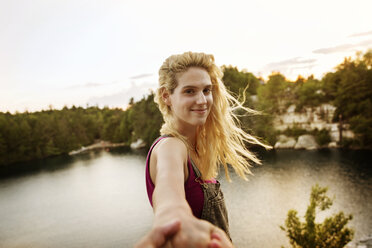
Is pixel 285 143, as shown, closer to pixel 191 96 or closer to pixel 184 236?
pixel 191 96

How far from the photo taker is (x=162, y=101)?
1.73m

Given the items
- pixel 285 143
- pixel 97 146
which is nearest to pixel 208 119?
pixel 285 143

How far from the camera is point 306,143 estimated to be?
33188 millimetres

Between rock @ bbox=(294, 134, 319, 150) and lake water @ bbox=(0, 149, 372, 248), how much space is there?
2.43 m

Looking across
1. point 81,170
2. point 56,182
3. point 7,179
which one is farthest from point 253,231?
point 7,179

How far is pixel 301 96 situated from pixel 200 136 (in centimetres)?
4045

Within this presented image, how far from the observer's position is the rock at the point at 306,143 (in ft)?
107

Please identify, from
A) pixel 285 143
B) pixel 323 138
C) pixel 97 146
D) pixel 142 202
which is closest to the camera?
pixel 142 202

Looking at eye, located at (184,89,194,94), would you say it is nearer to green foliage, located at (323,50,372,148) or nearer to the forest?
the forest

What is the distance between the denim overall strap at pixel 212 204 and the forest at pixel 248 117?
1587 cm

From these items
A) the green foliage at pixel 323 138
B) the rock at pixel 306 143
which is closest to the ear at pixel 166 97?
the rock at pixel 306 143

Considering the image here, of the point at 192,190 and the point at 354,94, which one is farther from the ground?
the point at 192,190

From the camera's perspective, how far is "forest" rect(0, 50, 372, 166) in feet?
107

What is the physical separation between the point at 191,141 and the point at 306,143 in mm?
35223
